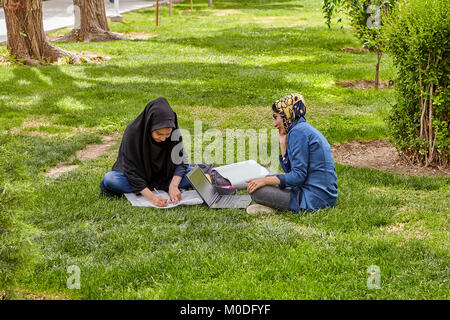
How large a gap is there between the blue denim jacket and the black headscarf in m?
1.18

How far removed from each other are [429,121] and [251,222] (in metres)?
2.76

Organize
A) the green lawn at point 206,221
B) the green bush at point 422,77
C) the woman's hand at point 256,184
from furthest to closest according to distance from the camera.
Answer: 1. the green bush at point 422,77
2. the woman's hand at point 256,184
3. the green lawn at point 206,221

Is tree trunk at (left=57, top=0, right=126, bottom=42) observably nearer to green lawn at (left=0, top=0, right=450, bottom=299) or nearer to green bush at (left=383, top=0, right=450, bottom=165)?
green lawn at (left=0, top=0, right=450, bottom=299)

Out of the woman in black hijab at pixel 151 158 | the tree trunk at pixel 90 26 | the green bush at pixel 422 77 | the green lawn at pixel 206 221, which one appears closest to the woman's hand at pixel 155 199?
the woman in black hijab at pixel 151 158

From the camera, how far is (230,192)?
589cm

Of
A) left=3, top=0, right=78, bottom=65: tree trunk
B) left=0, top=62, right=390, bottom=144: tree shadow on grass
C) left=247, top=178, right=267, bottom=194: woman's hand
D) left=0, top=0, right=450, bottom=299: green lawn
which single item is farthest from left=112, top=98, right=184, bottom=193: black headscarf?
left=3, top=0, right=78, bottom=65: tree trunk

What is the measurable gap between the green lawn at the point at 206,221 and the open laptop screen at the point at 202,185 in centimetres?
14

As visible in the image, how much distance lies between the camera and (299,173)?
511 centimetres

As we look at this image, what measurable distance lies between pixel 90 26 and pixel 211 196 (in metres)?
12.8

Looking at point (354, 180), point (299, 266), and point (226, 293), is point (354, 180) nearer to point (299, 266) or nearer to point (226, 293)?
point (299, 266)

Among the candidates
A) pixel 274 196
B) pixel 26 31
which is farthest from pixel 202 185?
pixel 26 31

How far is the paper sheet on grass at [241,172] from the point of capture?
6.03 metres

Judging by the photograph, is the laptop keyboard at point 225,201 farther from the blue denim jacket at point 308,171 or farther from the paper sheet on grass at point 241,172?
the blue denim jacket at point 308,171
